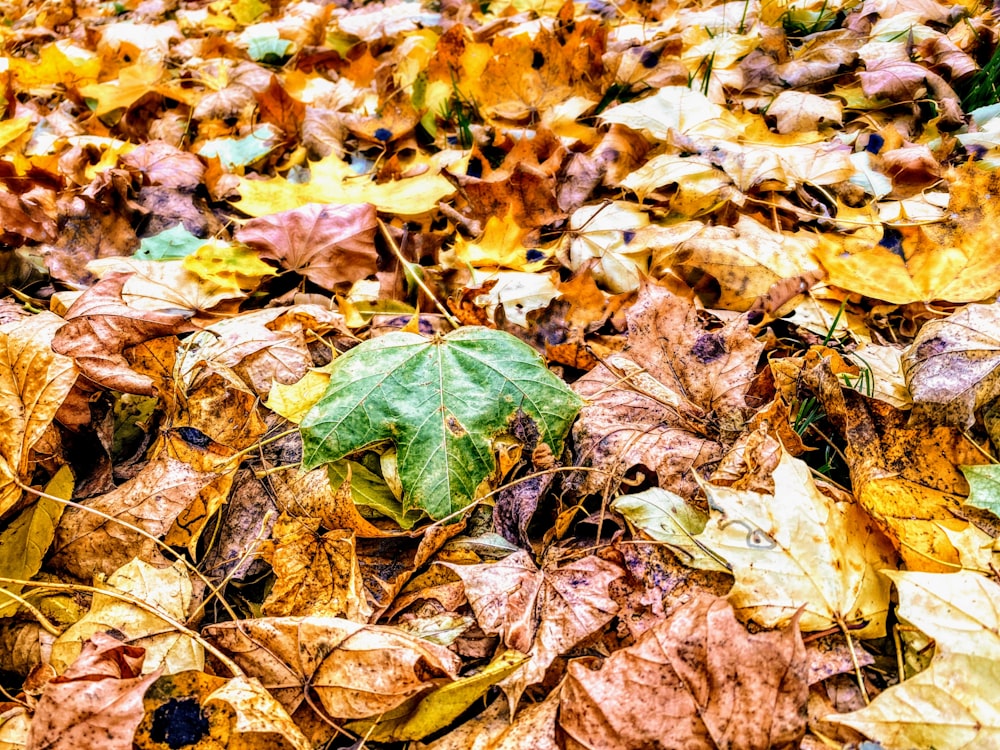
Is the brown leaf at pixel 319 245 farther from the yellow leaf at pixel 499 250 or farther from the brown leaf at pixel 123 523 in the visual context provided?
the brown leaf at pixel 123 523

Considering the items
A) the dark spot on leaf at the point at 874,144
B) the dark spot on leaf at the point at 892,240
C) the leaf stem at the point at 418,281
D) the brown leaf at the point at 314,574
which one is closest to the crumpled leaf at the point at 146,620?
the brown leaf at the point at 314,574

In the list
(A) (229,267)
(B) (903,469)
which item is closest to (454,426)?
(B) (903,469)

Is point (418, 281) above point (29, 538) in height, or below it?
above

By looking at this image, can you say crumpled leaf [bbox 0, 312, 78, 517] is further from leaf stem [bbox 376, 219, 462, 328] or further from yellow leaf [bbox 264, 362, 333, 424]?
leaf stem [bbox 376, 219, 462, 328]

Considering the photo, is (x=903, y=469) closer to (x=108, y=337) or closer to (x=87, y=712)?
(x=87, y=712)

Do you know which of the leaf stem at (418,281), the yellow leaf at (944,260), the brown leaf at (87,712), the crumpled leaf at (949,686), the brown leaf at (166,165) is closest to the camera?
the crumpled leaf at (949,686)

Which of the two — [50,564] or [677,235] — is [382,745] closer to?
[50,564]
